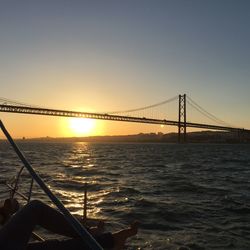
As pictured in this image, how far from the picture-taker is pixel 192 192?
14766 millimetres

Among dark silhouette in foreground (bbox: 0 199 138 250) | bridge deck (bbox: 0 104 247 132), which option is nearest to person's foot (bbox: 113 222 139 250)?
dark silhouette in foreground (bbox: 0 199 138 250)

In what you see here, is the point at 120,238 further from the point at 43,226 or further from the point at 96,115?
the point at 96,115

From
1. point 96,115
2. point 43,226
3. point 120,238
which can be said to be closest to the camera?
point 43,226

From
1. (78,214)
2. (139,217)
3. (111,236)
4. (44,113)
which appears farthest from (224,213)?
(44,113)

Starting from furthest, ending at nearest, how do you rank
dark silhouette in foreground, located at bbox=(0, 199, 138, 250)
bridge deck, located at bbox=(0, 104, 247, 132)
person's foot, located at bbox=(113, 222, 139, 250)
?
bridge deck, located at bbox=(0, 104, 247, 132) < person's foot, located at bbox=(113, 222, 139, 250) < dark silhouette in foreground, located at bbox=(0, 199, 138, 250)

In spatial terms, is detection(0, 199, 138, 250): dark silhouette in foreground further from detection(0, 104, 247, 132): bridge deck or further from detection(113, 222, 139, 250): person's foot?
detection(0, 104, 247, 132): bridge deck

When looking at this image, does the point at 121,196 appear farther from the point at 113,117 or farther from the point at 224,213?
the point at 113,117

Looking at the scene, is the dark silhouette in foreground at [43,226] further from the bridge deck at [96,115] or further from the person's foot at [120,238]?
the bridge deck at [96,115]

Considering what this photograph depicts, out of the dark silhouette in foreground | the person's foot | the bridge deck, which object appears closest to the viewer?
the dark silhouette in foreground

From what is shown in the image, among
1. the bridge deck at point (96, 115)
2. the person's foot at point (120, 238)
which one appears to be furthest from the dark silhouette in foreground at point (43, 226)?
the bridge deck at point (96, 115)

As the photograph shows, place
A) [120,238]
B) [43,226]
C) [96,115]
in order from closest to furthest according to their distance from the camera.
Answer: [43,226]
[120,238]
[96,115]

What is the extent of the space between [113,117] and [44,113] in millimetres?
A: 15636

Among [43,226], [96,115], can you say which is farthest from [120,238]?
[96,115]

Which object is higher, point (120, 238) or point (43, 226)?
point (43, 226)
